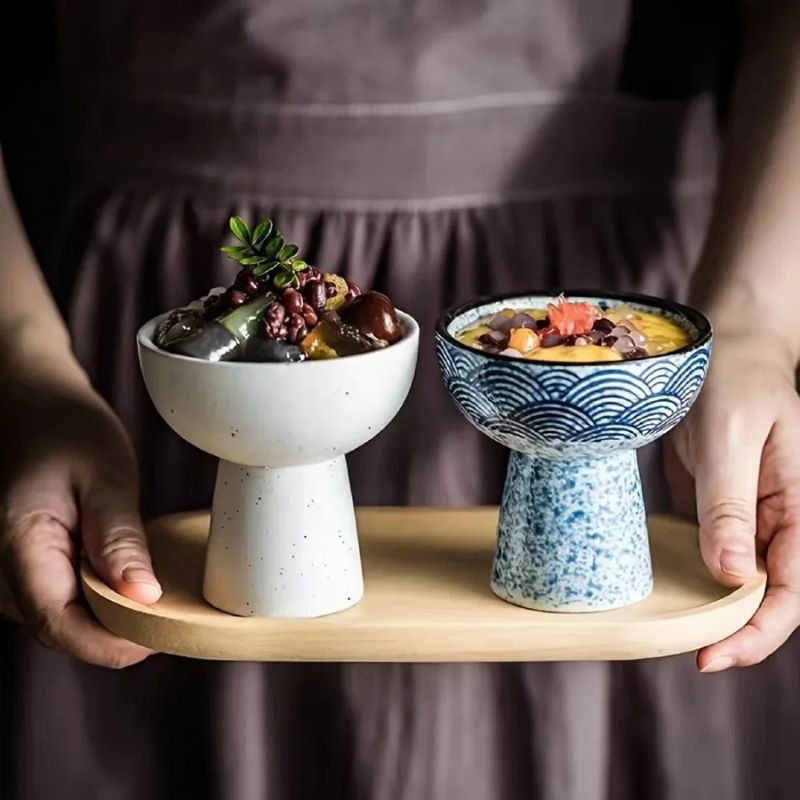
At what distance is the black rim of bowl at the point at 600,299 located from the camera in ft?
1.88

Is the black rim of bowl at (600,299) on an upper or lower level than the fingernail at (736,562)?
upper

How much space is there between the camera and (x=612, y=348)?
591mm

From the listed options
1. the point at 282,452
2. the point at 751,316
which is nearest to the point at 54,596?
the point at 282,452

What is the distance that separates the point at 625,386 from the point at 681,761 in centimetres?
34

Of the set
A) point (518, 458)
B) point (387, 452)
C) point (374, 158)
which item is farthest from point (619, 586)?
point (374, 158)

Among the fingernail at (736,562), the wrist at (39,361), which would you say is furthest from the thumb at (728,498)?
the wrist at (39,361)

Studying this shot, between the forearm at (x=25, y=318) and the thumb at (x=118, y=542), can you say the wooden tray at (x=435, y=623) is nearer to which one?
the thumb at (x=118, y=542)

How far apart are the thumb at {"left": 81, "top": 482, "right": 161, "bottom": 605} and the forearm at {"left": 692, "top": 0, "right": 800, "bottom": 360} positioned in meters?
0.32

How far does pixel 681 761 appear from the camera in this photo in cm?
83

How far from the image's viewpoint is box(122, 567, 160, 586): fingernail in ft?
2.03

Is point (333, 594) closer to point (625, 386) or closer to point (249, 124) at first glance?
point (625, 386)

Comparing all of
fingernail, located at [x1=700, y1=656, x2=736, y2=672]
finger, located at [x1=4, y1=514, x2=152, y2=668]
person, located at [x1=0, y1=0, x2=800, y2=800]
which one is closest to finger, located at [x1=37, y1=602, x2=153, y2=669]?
finger, located at [x1=4, y1=514, x2=152, y2=668]

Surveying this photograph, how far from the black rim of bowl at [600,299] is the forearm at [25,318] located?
24 centimetres

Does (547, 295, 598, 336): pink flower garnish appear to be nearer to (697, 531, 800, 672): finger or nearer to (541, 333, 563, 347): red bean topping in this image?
(541, 333, 563, 347): red bean topping
